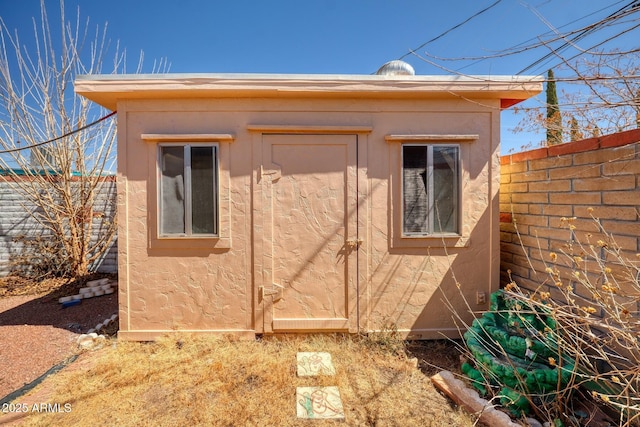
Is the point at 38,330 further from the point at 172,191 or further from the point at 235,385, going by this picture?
the point at 235,385

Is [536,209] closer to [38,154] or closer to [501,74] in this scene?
[501,74]

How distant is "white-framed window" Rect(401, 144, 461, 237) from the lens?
141 inches

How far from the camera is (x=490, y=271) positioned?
11.8 feet

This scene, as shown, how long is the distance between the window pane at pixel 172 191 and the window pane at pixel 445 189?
10.6 ft

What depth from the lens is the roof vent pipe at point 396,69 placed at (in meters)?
4.03

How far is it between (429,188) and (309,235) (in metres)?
1.64

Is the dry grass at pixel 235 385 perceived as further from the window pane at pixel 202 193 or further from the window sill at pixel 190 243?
the window pane at pixel 202 193

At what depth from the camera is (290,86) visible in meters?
3.39

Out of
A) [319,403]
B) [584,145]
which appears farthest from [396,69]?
[319,403]

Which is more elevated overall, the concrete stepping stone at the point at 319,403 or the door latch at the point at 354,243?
the door latch at the point at 354,243

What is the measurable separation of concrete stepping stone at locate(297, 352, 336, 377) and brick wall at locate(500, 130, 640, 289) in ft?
7.11

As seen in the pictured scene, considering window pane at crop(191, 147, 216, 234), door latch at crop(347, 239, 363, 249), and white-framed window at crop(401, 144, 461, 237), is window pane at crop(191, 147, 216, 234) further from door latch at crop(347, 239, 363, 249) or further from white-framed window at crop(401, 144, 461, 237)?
white-framed window at crop(401, 144, 461, 237)

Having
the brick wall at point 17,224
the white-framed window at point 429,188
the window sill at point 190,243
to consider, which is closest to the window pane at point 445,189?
the white-framed window at point 429,188

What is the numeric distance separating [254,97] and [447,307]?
364cm
